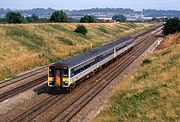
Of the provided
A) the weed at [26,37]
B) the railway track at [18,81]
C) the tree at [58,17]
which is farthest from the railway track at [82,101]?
the tree at [58,17]

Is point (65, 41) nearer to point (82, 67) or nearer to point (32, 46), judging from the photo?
point (32, 46)

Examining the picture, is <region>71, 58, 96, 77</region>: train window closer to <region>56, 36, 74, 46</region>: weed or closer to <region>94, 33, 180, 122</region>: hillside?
<region>94, 33, 180, 122</region>: hillside

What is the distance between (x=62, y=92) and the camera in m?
33.3

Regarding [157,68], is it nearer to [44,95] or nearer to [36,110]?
[44,95]

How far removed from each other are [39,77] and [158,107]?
790 inches

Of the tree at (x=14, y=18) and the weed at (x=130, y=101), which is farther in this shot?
the tree at (x=14, y=18)

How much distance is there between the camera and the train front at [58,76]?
32.2 m

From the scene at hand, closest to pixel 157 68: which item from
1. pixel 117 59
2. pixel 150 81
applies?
pixel 150 81

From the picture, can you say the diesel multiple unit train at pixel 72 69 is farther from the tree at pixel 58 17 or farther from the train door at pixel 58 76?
the tree at pixel 58 17

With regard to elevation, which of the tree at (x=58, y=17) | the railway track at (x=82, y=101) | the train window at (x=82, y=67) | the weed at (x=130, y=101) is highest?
the tree at (x=58, y=17)

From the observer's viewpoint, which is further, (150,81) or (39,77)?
(39,77)

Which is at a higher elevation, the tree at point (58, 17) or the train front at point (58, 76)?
the tree at point (58, 17)

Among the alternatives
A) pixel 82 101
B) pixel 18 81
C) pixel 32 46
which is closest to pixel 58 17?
pixel 32 46

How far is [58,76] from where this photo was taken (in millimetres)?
32500
